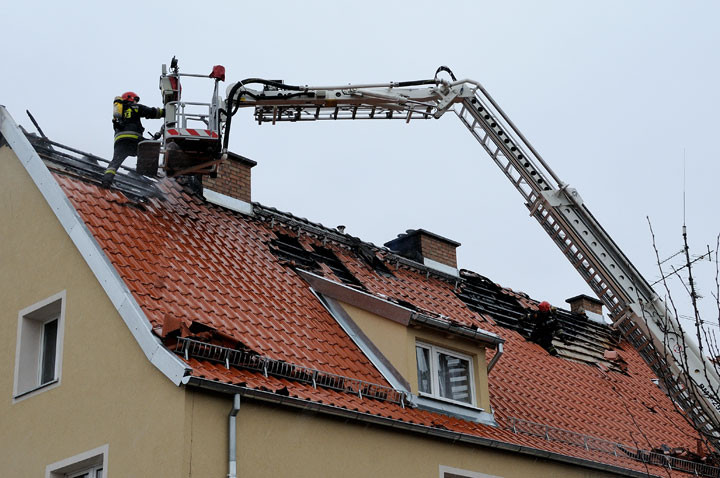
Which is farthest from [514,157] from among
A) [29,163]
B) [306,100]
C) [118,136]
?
[29,163]

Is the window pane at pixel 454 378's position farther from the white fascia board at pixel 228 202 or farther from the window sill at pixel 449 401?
the white fascia board at pixel 228 202

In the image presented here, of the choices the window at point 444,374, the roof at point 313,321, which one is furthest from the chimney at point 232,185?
the window at point 444,374

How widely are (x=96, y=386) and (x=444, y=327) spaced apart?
474cm

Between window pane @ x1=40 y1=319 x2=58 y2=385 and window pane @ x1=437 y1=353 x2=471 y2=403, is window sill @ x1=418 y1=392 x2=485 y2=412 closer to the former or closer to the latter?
window pane @ x1=437 y1=353 x2=471 y2=403

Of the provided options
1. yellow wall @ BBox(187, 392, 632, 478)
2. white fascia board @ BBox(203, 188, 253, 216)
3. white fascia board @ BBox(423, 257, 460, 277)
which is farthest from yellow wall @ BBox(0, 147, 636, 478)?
white fascia board @ BBox(423, 257, 460, 277)

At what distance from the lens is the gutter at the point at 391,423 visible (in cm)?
967

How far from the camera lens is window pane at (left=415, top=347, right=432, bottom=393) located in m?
13.0

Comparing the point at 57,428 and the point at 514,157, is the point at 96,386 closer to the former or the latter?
the point at 57,428

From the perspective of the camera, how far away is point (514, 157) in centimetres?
1622

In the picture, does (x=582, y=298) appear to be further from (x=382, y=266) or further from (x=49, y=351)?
(x=49, y=351)

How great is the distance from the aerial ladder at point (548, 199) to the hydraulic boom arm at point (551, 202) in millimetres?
16

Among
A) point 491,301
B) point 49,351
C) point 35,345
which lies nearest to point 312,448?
point 49,351

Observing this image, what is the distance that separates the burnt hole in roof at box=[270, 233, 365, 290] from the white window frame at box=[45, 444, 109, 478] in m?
5.10

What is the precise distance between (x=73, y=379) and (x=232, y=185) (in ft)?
19.4
